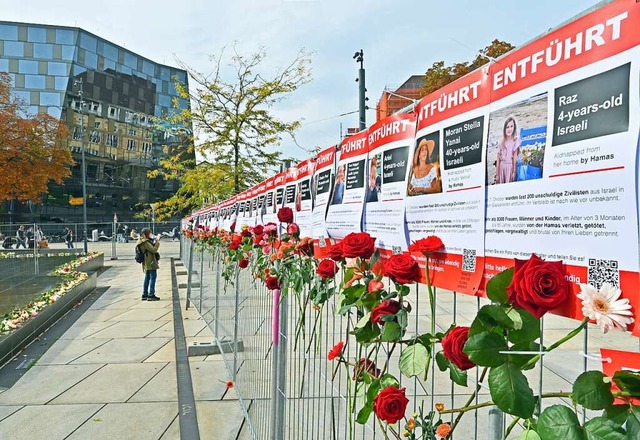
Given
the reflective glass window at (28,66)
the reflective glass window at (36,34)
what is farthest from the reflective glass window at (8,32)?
the reflective glass window at (28,66)

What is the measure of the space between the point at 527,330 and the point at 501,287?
101mm

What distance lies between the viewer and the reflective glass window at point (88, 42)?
55553 millimetres

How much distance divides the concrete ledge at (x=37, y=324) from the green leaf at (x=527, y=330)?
725 centimetres

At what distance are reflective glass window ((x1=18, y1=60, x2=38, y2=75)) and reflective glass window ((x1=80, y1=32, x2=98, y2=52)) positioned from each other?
5315 mm

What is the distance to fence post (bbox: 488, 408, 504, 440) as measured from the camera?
4.06 ft

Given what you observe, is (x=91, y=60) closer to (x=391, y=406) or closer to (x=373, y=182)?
(x=373, y=182)

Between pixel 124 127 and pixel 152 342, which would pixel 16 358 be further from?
pixel 124 127

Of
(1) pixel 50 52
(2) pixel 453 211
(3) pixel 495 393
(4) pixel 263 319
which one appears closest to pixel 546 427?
(3) pixel 495 393

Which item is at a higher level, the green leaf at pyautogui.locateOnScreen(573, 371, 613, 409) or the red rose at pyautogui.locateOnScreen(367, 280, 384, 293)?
the red rose at pyautogui.locateOnScreen(367, 280, 384, 293)

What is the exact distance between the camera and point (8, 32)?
5259cm

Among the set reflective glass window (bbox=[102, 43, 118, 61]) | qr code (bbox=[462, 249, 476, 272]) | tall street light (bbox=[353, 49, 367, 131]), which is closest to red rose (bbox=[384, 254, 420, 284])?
qr code (bbox=[462, 249, 476, 272])

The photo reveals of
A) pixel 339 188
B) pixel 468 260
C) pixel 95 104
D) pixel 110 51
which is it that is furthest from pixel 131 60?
pixel 468 260

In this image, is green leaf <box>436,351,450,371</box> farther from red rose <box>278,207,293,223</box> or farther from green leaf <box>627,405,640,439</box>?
red rose <box>278,207,293,223</box>

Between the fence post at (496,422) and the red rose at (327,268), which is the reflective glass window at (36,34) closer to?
the red rose at (327,268)
